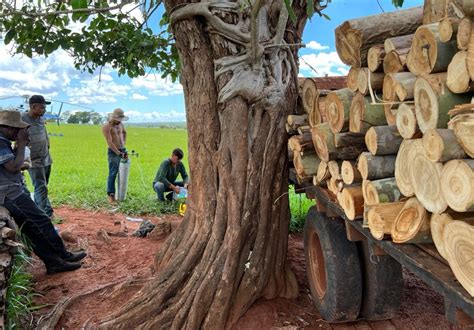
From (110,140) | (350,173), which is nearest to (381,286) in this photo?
(350,173)

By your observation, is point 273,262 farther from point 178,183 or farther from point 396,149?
point 178,183

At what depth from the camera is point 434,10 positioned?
2.17 metres

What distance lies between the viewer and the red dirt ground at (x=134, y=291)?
3.48 metres

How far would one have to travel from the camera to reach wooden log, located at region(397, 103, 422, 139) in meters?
1.99

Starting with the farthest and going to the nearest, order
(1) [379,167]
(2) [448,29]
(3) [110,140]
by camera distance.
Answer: (3) [110,140] → (1) [379,167] → (2) [448,29]

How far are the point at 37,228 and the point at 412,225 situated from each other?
4096 mm

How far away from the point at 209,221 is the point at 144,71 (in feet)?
11.8

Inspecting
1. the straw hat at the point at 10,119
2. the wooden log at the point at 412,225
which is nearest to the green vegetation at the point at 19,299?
the straw hat at the point at 10,119

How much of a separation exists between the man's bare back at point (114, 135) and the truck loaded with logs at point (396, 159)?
17.8 ft

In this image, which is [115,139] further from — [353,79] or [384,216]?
[384,216]

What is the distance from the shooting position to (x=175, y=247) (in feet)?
13.5

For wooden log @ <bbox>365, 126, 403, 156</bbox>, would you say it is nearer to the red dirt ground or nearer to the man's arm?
the red dirt ground

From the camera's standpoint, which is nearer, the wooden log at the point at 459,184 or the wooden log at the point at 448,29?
the wooden log at the point at 459,184

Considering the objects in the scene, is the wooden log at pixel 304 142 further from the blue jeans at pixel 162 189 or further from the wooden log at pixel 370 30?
the blue jeans at pixel 162 189
